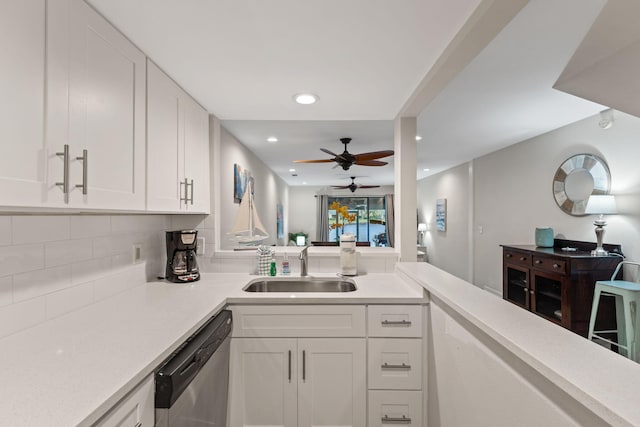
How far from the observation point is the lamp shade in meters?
2.95

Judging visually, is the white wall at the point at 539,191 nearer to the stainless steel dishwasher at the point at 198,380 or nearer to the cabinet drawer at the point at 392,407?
the cabinet drawer at the point at 392,407

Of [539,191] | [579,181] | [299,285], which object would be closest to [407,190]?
[299,285]

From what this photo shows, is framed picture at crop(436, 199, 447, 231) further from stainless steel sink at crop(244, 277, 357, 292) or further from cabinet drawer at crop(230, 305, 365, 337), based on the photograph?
cabinet drawer at crop(230, 305, 365, 337)

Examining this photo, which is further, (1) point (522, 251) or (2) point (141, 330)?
(1) point (522, 251)

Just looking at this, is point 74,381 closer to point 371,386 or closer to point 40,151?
point 40,151

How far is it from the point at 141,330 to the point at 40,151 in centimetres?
69

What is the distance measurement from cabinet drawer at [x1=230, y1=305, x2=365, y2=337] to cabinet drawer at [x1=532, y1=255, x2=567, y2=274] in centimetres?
251

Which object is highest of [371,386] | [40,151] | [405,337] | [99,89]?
[99,89]

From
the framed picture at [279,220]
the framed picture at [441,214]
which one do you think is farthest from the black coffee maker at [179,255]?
the framed picture at [441,214]

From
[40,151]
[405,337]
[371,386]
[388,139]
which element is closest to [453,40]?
[405,337]

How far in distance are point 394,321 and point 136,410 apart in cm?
120

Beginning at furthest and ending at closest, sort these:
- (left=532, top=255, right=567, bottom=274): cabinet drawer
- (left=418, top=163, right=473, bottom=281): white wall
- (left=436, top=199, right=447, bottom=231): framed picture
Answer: (left=436, top=199, right=447, bottom=231): framed picture → (left=418, top=163, right=473, bottom=281): white wall → (left=532, top=255, right=567, bottom=274): cabinet drawer

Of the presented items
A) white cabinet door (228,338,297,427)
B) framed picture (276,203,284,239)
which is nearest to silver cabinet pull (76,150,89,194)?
white cabinet door (228,338,297,427)

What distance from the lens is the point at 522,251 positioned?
12.2 feet
